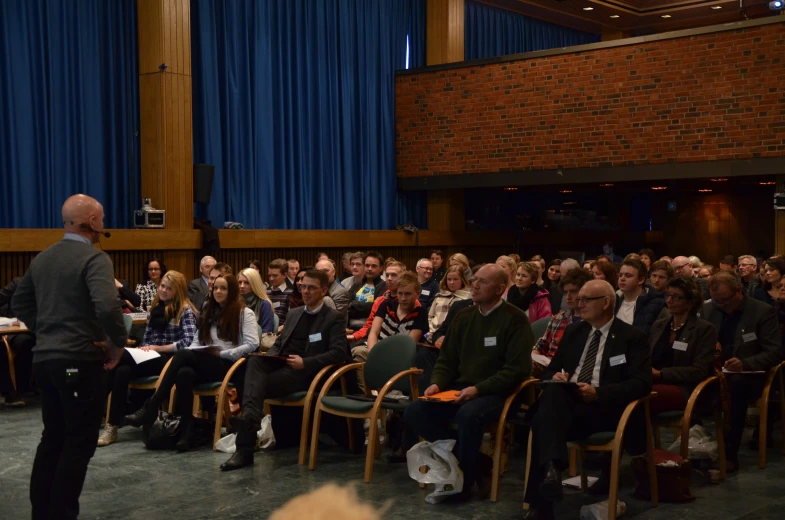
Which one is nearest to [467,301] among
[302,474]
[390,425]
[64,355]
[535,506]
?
[390,425]

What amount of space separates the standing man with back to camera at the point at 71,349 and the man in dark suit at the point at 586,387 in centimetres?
201

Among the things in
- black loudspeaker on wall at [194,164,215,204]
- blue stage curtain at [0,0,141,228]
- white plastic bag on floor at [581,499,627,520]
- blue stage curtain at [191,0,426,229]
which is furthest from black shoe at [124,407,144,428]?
blue stage curtain at [191,0,426,229]

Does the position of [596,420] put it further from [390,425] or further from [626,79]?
[626,79]

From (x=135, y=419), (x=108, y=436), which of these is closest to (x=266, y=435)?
(x=135, y=419)

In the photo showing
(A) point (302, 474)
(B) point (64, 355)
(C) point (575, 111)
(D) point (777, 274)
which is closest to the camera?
(B) point (64, 355)

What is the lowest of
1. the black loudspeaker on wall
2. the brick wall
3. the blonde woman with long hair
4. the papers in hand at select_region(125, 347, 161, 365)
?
the papers in hand at select_region(125, 347, 161, 365)

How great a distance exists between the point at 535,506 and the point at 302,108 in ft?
28.3

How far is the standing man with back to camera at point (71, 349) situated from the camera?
383cm

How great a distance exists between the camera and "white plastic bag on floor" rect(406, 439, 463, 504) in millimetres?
4723

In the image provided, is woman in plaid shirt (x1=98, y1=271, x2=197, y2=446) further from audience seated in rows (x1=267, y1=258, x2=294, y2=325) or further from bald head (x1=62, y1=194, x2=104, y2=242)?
bald head (x1=62, y1=194, x2=104, y2=242)

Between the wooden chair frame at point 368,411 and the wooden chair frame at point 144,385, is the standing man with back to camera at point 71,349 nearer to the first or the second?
the wooden chair frame at point 368,411

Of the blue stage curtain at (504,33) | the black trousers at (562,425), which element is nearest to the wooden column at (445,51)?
the blue stage curtain at (504,33)

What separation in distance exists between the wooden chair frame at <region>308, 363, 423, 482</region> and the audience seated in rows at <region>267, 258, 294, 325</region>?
240 centimetres

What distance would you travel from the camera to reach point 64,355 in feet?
12.6
